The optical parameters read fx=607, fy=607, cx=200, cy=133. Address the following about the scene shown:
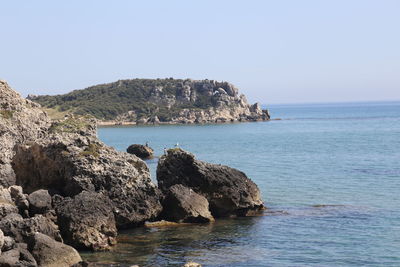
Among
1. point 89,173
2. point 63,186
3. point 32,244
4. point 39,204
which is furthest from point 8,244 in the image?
point 63,186

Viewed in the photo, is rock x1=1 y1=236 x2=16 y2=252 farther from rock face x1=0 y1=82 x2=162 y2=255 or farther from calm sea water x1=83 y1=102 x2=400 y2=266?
calm sea water x1=83 y1=102 x2=400 y2=266

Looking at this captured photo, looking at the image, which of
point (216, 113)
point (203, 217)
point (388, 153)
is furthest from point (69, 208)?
point (216, 113)

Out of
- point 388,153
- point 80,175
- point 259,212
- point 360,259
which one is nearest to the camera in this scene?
point 360,259

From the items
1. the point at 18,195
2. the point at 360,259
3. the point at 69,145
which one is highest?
the point at 69,145

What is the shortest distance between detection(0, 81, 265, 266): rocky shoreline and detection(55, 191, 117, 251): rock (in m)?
0.05

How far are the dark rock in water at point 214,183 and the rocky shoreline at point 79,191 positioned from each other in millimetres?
65

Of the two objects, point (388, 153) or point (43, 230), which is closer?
point (43, 230)

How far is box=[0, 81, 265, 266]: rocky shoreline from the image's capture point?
29.0 m

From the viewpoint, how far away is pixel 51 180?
37.7m

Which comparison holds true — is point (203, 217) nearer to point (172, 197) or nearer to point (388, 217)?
point (172, 197)

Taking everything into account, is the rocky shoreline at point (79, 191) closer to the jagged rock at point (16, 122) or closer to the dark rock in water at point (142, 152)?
the jagged rock at point (16, 122)

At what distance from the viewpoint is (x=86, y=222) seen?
31156 mm

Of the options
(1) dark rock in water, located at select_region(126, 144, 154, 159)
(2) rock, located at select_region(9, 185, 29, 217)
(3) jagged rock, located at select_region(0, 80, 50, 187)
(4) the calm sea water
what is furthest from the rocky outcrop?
(1) dark rock in water, located at select_region(126, 144, 154, 159)

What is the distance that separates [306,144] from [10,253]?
7515 cm
